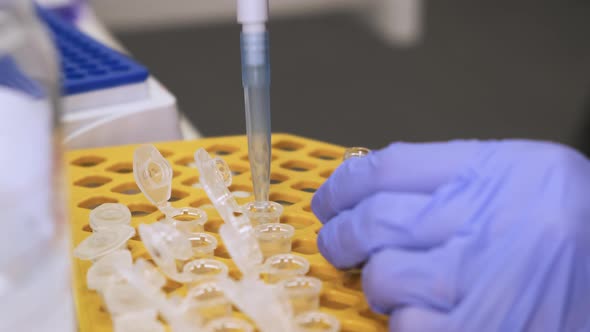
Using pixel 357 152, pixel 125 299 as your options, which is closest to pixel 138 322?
pixel 125 299

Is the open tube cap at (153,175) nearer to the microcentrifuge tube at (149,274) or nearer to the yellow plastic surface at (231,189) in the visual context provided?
the yellow plastic surface at (231,189)

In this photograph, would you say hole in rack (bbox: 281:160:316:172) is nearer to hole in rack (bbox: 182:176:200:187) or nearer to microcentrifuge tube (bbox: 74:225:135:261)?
hole in rack (bbox: 182:176:200:187)

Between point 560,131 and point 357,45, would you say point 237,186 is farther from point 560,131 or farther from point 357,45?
point 357,45

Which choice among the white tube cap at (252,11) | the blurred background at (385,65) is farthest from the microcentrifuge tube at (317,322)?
the blurred background at (385,65)

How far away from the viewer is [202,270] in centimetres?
62

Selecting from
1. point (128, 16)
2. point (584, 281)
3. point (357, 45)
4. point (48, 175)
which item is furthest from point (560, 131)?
point (48, 175)

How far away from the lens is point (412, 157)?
58 cm

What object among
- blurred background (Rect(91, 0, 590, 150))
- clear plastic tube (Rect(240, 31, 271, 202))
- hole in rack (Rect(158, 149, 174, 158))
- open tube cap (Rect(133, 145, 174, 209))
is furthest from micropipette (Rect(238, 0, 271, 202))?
blurred background (Rect(91, 0, 590, 150))

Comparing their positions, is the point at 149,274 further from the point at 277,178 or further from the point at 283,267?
the point at 277,178

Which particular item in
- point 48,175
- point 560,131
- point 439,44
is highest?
point 48,175

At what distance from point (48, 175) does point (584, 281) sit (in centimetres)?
43

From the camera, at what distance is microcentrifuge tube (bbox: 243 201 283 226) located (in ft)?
2.30

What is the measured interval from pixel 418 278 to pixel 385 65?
2921 millimetres

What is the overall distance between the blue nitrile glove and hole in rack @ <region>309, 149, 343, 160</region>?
321 millimetres
